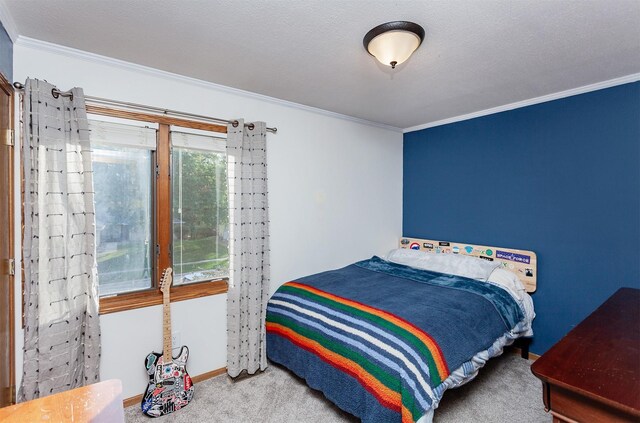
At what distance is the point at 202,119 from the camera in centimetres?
256

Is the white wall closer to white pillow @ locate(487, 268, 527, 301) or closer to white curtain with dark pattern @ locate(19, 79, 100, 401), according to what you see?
white curtain with dark pattern @ locate(19, 79, 100, 401)

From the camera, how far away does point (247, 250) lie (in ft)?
8.75

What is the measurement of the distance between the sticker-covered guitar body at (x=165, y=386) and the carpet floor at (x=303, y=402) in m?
0.06

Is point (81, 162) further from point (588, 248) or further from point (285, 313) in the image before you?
point (588, 248)

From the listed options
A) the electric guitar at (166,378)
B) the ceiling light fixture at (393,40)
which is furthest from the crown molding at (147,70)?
the electric guitar at (166,378)

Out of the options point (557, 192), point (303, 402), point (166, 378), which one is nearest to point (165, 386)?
point (166, 378)

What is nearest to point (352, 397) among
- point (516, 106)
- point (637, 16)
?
point (637, 16)

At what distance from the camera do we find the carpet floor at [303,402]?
2.08m

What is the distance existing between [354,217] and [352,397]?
2.15 metres

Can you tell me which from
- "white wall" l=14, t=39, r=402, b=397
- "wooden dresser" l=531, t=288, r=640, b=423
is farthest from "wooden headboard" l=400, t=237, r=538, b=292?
"wooden dresser" l=531, t=288, r=640, b=423

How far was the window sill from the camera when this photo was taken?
2191mm

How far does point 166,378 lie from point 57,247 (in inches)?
45.6

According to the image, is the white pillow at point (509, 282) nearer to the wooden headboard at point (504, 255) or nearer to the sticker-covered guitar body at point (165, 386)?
the wooden headboard at point (504, 255)

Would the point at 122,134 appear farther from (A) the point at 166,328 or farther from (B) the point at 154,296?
(A) the point at 166,328
